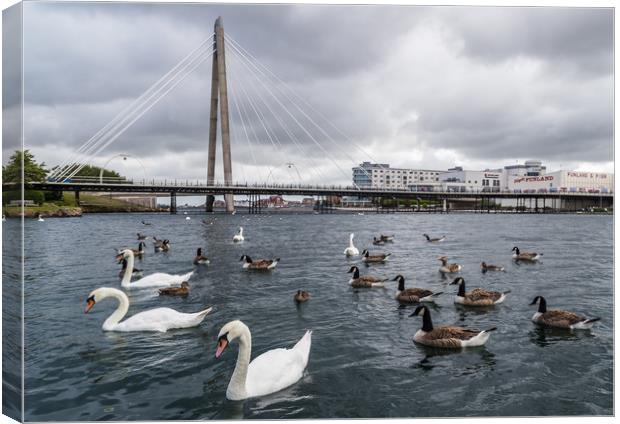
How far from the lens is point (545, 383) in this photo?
599cm

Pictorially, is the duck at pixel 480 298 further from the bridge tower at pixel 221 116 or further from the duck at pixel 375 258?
the bridge tower at pixel 221 116

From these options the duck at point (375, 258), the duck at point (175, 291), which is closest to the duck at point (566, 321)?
the duck at point (175, 291)

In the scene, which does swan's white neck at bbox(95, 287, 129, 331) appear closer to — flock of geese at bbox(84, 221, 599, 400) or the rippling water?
flock of geese at bbox(84, 221, 599, 400)

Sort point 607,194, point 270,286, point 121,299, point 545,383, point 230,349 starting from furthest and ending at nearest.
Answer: point 270,286, point 121,299, point 230,349, point 607,194, point 545,383

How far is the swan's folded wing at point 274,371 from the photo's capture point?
18.7ft

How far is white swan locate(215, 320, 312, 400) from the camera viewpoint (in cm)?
554

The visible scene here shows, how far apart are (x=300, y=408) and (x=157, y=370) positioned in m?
2.27

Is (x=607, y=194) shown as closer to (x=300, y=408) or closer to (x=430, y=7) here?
(x=430, y=7)

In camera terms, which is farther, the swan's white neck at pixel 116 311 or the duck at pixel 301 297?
the duck at pixel 301 297

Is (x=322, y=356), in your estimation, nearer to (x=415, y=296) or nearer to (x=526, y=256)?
(x=415, y=296)

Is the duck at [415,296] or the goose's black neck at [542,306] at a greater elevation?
the goose's black neck at [542,306]

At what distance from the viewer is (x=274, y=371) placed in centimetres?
584

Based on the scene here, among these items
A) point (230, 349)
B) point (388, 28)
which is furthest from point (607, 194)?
point (230, 349)

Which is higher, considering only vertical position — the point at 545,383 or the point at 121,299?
the point at 121,299
